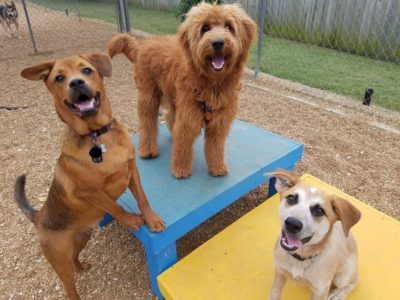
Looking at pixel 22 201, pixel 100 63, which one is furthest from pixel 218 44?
pixel 22 201

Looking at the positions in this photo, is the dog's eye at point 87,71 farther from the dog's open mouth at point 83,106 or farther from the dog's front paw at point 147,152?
the dog's front paw at point 147,152

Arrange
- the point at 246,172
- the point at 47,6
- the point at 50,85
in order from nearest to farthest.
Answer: the point at 50,85 < the point at 246,172 < the point at 47,6

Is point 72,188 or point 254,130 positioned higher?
point 72,188

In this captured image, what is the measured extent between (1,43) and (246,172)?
11.3 meters

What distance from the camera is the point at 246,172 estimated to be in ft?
10.4

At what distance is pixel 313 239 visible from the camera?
6.08 feet

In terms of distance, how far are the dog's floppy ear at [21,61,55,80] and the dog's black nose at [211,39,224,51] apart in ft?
3.76

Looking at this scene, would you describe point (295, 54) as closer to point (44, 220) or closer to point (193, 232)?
point (193, 232)

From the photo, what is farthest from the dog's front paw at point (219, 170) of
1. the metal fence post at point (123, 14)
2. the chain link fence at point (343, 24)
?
the metal fence post at point (123, 14)

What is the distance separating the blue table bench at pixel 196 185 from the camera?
2.59 m

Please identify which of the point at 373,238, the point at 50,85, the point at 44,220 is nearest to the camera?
the point at 50,85

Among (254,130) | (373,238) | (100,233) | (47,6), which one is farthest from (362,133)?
(47,6)

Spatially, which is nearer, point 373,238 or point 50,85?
point 50,85

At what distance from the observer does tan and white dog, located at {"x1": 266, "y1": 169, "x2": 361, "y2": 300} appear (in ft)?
5.97
